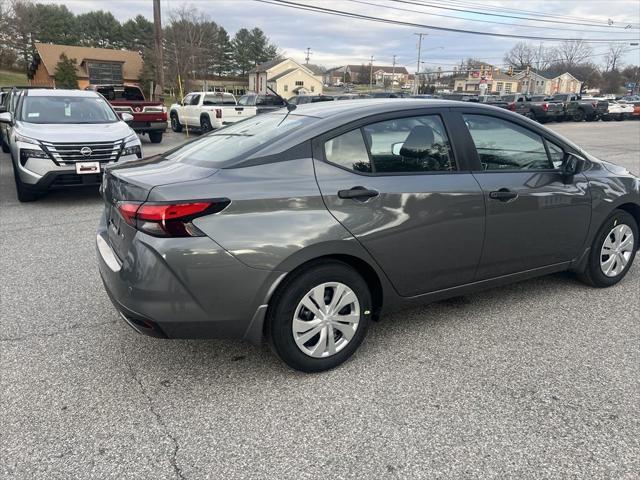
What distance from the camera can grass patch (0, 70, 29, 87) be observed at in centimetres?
6088

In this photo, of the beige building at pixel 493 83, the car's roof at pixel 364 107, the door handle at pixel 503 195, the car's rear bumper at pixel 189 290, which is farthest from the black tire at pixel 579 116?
the beige building at pixel 493 83

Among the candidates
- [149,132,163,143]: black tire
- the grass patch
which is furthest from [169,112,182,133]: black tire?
the grass patch

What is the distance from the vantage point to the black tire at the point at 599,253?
4172 millimetres

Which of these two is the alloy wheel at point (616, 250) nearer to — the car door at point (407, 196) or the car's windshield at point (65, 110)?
the car door at point (407, 196)

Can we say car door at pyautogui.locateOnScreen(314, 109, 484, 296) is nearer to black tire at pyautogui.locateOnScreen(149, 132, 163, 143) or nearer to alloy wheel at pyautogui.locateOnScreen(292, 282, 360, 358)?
alloy wheel at pyautogui.locateOnScreen(292, 282, 360, 358)

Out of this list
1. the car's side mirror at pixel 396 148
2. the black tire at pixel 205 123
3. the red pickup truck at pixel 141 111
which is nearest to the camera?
the car's side mirror at pixel 396 148

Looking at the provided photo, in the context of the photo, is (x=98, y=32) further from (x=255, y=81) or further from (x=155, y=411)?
(x=155, y=411)

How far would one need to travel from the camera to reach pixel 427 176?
10.6 feet

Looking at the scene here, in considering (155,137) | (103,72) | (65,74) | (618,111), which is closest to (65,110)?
(155,137)

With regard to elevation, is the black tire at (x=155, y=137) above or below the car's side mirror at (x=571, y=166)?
below

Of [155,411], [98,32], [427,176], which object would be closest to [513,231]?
[427,176]

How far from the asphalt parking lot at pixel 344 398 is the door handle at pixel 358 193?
3.47ft

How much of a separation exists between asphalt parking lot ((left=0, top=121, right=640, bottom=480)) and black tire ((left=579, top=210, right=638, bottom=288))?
265mm

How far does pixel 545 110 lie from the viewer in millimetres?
28891
